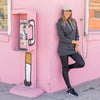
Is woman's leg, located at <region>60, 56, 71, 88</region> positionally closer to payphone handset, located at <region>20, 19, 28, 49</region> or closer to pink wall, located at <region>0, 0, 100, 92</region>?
pink wall, located at <region>0, 0, 100, 92</region>

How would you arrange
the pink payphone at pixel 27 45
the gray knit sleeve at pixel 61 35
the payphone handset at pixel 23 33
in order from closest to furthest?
the gray knit sleeve at pixel 61 35, the pink payphone at pixel 27 45, the payphone handset at pixel 23 33

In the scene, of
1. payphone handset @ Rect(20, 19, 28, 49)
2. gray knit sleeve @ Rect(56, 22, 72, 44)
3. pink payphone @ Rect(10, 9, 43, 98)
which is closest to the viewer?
gray knit sleeve @ Rect(56, 22, 72, 44)

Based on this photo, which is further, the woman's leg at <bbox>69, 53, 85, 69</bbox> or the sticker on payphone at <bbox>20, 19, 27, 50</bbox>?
the sticker on payphone at <bbox>20, 19, 27, 50</bbox>

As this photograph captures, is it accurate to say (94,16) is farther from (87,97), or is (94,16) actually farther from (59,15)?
(87,97)

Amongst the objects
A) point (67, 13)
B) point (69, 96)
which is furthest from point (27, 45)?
point (69, 96)

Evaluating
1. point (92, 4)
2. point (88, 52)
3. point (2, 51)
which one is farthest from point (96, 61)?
point (2, 51)

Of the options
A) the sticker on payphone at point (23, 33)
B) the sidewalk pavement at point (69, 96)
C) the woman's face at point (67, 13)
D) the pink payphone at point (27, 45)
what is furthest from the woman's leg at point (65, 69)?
the sticker on payphone at point (23, 33)

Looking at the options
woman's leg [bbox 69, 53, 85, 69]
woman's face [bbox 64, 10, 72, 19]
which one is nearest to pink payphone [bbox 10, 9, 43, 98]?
woman's face [bbox 64, 10, 72, 19]

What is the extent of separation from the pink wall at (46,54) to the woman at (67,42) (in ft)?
0.49

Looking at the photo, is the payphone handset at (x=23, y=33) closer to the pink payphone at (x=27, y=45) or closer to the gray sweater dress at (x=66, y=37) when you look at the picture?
the pink payphone at (x=27, y=45)

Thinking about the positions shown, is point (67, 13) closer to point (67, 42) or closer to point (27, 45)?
point (67, 42)

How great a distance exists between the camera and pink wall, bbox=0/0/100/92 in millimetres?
4637

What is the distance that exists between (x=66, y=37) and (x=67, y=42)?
0.43 ft

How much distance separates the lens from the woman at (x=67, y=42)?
457 centimetres
